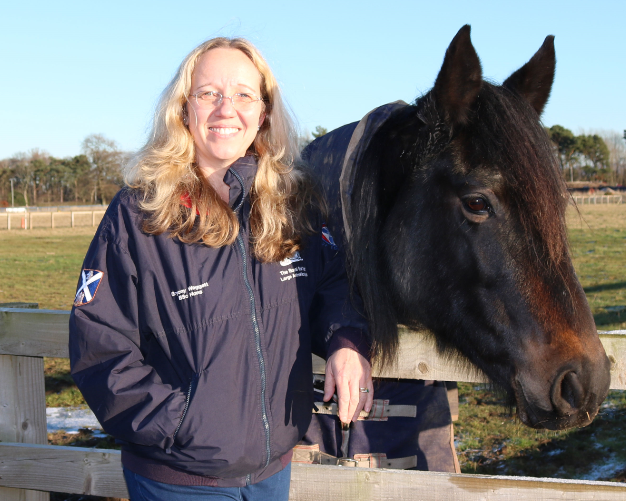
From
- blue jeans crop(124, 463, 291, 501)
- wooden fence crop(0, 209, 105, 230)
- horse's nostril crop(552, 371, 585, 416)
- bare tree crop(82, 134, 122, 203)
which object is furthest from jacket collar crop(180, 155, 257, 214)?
bare tree crop(82, 134, 122, 203)

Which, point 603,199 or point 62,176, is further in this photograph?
point 62,176

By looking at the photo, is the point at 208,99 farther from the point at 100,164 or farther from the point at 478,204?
the point at 100,164

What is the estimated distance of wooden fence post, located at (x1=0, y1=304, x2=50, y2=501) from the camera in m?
2.62

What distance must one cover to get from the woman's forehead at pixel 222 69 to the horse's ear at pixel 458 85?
2.35 ft

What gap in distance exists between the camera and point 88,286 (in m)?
1.69

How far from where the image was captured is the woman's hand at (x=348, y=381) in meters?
1.79

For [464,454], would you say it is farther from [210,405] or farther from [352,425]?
[210,405]

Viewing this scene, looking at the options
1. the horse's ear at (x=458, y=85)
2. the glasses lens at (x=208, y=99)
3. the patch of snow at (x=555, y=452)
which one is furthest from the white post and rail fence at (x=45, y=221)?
the horse's ear at (x=458, y=85)

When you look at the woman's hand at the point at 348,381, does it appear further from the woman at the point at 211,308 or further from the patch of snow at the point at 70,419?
the patch of snow at the point at 70,419

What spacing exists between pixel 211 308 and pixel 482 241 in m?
0.94

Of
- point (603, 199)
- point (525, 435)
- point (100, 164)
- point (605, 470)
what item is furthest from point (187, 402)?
point (100, 164)

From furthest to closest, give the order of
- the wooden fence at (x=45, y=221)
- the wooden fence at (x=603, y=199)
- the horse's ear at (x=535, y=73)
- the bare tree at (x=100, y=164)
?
the bare tree at (x=100, y=164)
the wooden fence at (x=603, y=199)
the wooden fence at (x=45, y=221)
the horse's ear at (x=535, y=73)

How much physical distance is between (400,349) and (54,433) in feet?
12.4

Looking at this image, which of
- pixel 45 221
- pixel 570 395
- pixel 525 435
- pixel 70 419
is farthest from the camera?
pixel 45 221
